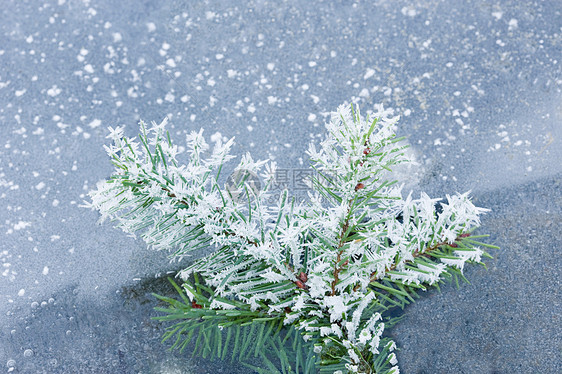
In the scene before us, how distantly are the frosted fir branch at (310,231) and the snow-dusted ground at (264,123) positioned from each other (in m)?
0.28

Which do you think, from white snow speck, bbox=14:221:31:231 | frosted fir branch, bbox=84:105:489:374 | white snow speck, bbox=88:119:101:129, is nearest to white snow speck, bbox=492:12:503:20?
frosted fir branch, bbox=84:105:489:374

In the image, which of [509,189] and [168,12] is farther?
[168,12]

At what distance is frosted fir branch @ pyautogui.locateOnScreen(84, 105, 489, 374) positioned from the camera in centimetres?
33

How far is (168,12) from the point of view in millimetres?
780

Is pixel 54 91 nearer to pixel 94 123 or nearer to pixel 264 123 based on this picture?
pixel 94 123

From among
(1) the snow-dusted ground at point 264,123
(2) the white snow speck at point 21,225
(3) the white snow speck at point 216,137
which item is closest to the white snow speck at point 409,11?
(1) the snow-dusted ground at point 264,123

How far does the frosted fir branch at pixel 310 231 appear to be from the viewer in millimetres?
329

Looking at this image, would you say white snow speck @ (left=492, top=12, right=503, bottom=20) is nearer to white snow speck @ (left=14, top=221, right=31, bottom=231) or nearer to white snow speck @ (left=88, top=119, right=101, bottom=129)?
white snow speck @ (left=88, top=119, right=101, bottom=129)

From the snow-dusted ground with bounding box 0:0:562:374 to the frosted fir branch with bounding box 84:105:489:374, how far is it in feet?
0.90

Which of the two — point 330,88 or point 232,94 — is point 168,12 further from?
point 330,88

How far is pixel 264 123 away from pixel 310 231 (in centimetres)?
38

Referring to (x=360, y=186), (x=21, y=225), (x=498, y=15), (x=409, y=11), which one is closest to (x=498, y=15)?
(x=498, y=15)

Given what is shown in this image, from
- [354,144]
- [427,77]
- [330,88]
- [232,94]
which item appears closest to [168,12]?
[232,94]

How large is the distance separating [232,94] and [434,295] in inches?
16.9
